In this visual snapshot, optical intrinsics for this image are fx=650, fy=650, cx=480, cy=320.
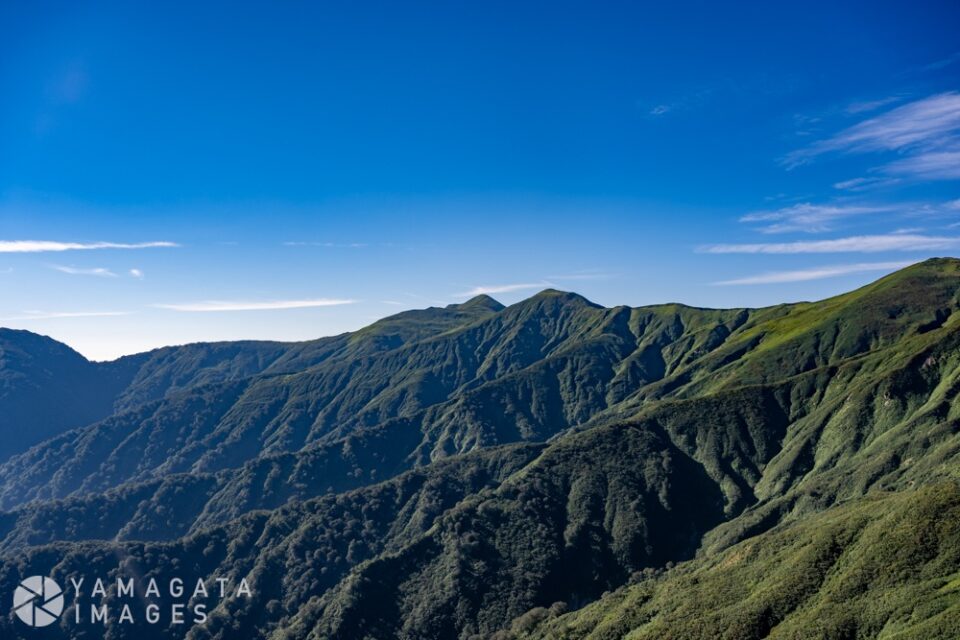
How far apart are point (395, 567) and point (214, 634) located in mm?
65241

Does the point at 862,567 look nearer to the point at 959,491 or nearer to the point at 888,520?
the point at 888,520

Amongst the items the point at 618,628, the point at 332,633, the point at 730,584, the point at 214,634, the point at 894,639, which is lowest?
the point at 214,634

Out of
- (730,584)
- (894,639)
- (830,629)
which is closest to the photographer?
(894,639)

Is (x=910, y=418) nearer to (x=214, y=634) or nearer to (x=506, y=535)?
(x=506, y=535)

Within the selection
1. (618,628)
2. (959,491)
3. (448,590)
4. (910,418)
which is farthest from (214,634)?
(910,418)

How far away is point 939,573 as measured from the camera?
83625 millimetres

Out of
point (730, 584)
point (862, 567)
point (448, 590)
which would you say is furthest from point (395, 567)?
point (862, 567)

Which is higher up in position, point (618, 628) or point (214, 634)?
point (618, 628)

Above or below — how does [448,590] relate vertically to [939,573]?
below

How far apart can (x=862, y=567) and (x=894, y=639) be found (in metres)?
19.9

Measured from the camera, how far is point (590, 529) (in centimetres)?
19488

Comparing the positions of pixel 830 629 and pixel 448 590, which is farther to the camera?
pixel 448 590

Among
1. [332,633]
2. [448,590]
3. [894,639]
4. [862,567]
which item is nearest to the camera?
[894,639]

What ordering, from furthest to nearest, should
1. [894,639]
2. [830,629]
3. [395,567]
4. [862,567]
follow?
[395,567] < [862,567] < [830,629] < [894,639]
